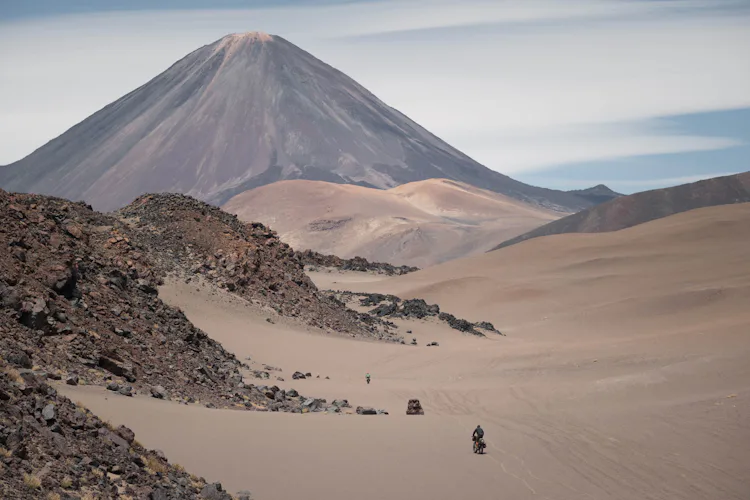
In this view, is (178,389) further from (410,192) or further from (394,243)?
(410,192)

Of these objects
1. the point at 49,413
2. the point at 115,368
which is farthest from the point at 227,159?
the point at 49,413

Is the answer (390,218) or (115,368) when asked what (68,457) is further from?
(390,218)

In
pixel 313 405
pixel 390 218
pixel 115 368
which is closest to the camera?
pixel 115 368

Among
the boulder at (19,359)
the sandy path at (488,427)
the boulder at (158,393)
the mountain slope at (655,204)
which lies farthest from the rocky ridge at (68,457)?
the mountain slope at (655,204)

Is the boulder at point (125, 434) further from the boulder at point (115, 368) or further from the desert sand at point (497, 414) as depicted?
the boulder at point (115, 368)

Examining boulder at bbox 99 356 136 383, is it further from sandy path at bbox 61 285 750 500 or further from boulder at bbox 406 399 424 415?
boulder at bbox 406 399 424 415

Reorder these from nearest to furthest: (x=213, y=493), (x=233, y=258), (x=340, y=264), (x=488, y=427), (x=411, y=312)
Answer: (x=213, y=493) → (x=488, y=427) → (x=233, y=258) → (x=411, y=312) → (x=340, y=264)

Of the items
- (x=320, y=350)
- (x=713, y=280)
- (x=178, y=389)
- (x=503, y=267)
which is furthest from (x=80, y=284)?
(x=503, y=267)
